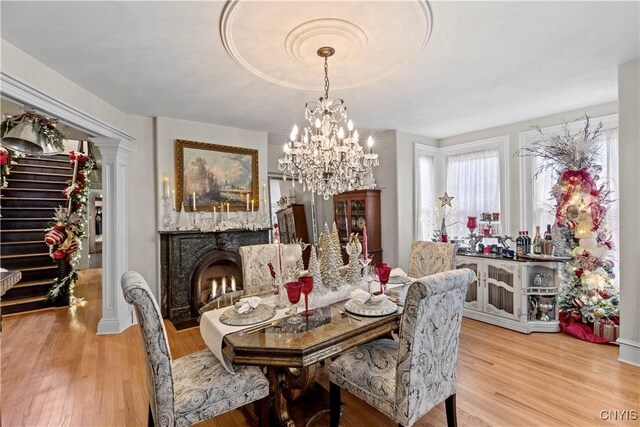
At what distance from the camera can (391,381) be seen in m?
1.58

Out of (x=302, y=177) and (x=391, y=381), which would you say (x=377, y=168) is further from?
(x=391, y=381)

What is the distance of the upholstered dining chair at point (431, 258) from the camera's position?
2.78 m

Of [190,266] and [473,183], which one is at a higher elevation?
[473,183]

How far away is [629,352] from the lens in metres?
2.56

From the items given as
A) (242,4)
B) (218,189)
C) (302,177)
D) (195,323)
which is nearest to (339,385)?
(302,177)

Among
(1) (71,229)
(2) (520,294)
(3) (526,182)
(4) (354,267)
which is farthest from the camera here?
(1) (71,229)

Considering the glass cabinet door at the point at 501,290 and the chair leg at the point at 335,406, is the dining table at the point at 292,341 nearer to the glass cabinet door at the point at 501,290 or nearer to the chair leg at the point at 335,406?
the chair leg at the point at 335,406

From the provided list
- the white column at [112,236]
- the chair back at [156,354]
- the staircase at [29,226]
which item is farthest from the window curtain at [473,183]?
the staircase at [29,226]

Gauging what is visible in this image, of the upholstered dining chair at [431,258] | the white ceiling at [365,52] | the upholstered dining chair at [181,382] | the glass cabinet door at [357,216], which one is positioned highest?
the white ceiling at [365,52]

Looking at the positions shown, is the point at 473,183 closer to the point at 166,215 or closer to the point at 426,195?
the point at 426,195

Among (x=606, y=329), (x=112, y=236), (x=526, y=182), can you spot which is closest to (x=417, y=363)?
(x=606, y=329)

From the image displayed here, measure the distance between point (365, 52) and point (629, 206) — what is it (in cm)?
259

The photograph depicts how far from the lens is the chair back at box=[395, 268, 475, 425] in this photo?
55.0 inches

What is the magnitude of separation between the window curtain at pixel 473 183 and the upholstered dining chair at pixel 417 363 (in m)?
3.28
